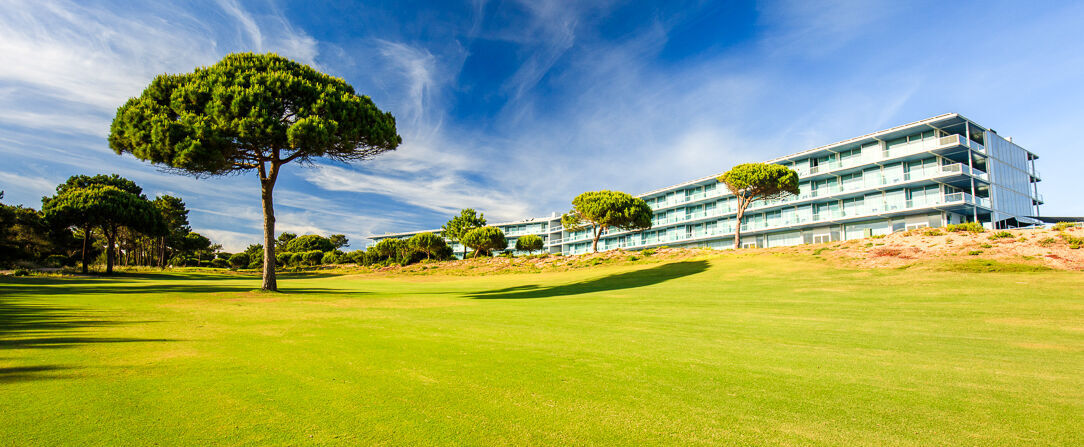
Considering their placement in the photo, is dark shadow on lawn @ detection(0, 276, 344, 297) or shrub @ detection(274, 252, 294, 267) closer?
dark shadow on lawn @ detection(0, 276, 344, 297)

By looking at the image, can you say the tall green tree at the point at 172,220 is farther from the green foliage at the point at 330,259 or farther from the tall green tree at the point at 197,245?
the green foliage at the point at 330,259

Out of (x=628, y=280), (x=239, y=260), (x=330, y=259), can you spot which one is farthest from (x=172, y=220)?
(x=628, y=280)

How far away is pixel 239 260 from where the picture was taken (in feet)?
250

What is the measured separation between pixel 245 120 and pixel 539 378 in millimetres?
18641

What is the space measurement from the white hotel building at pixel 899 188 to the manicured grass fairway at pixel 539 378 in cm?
4605

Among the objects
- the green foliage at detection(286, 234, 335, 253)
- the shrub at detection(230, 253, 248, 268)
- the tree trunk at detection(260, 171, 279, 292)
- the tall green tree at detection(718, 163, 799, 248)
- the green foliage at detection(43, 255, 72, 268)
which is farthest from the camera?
Answer: the green foliage at detection(286, 234, 335, 253)

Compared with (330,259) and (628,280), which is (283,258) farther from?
(628,280)

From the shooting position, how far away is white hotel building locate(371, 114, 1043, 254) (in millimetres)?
47219

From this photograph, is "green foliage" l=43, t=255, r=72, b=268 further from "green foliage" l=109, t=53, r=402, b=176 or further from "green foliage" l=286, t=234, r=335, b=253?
"green foliage" l=286, t=234, r=335, b=253

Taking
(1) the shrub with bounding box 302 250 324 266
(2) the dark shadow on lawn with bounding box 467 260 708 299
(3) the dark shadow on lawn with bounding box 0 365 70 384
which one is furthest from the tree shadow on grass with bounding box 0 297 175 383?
(1) the shrub with bounding box 302 250 324 266

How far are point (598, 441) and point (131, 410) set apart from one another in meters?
4.20

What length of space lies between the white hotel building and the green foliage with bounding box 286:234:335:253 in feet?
269

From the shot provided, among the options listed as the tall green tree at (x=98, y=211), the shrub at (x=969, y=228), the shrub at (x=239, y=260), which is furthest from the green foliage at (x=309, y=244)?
the shrub at (x=969, y=228)

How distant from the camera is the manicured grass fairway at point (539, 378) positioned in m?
3.73
